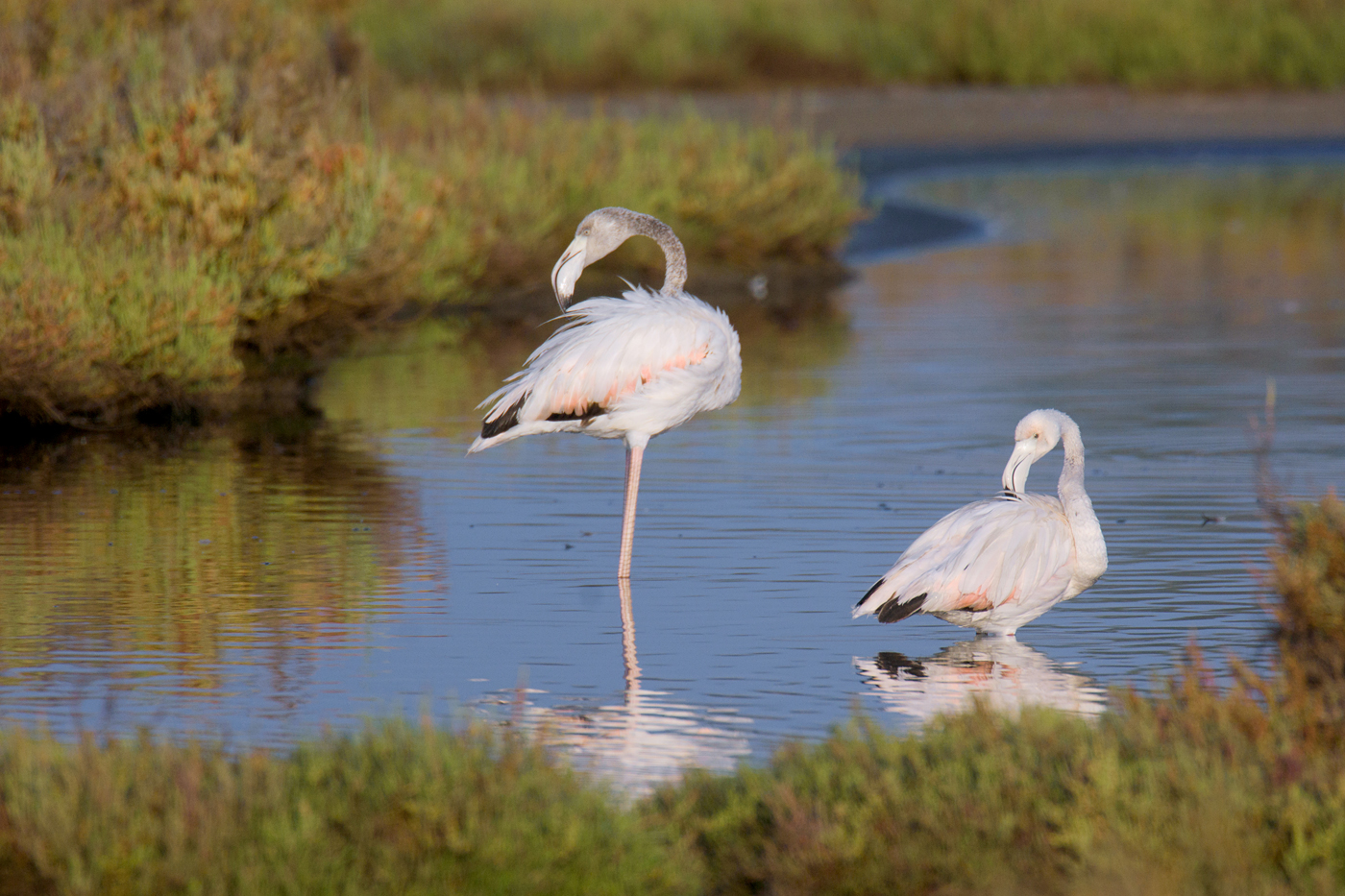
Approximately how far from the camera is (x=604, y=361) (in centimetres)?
970

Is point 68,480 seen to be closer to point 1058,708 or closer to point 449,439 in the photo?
point 449,439

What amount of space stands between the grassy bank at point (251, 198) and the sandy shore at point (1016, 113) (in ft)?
55.6

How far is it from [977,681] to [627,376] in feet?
8.22

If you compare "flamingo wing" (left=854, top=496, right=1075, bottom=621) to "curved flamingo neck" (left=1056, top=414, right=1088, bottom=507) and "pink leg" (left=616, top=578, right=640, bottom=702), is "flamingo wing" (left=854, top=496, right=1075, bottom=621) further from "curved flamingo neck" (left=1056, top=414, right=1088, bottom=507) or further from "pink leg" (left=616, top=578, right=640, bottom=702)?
"pink leg" (left=616, top=578, right=640, bottom=702)

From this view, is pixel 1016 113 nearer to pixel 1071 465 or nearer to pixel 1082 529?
pixel 1071 465

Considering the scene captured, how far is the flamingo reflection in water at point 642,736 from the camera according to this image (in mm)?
6684

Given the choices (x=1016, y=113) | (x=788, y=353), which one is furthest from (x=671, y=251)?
(x=1016, y=113)

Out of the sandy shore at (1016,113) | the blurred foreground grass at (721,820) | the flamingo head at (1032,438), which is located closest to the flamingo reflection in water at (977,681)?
the flamingo head at (1032,438)

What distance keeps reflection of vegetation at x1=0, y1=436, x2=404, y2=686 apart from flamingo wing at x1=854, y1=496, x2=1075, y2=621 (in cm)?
215

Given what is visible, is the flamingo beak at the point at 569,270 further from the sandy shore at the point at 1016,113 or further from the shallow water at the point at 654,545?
the sandy shore at the point at 1016,113

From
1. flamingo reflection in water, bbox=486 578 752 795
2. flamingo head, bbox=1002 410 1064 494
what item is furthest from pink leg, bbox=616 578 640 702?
flamingo head, bbox=1002 410 1064 494

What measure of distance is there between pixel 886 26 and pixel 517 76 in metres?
9.91

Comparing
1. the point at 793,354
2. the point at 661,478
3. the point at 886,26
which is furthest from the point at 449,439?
the point at 886,26

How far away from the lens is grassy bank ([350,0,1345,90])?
50.4 meters
